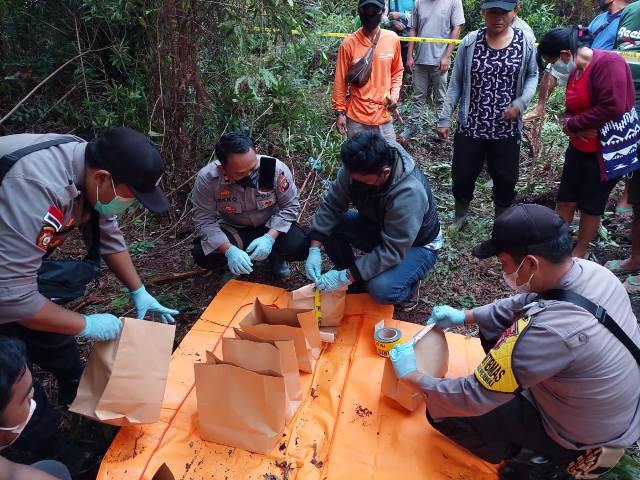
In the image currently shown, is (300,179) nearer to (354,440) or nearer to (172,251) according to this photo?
(172,251)

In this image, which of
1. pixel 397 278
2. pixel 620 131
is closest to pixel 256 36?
pixel 397 278

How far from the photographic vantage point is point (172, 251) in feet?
11.7

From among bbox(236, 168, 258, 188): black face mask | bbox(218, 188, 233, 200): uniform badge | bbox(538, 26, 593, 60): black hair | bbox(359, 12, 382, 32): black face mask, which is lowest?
bbox(218, 188, 233, 200): uniform badge

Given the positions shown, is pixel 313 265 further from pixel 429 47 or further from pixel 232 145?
pixel 429 47

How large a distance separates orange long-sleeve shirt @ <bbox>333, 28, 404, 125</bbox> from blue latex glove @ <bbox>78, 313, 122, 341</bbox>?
2.75 m

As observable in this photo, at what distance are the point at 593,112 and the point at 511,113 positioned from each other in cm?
54

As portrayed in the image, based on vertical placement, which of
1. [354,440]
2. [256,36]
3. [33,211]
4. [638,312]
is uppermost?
[256,36]

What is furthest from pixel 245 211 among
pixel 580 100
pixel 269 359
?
pixel 580 100

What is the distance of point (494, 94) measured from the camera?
3.15 metres

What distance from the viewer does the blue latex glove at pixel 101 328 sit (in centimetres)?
184

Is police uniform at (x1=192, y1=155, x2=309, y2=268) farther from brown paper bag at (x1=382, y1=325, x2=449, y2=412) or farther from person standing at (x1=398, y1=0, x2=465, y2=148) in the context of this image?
person standing at (x1=398, y1=0, x2=465, y2=148)

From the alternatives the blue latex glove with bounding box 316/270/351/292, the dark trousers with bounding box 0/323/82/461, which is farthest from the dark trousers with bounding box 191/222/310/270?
the dark trousers with bounding box 0/323/82/461

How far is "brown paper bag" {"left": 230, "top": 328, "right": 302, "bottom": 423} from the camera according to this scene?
1.91 meters

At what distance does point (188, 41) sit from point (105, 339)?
2628 millimetres
